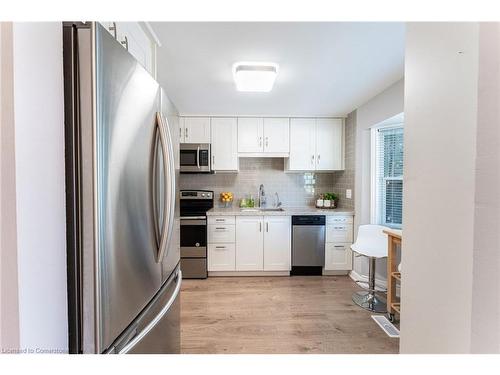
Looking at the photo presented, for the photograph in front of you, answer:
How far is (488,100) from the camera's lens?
514 millimetres

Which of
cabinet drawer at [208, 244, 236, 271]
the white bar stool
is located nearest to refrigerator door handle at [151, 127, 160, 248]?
the white bar stool

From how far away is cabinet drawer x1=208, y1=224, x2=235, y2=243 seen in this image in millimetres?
3279

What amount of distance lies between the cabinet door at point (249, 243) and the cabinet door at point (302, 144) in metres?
1.02

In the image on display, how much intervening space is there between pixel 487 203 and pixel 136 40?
162cm

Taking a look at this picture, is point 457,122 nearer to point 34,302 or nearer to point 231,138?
point 34,302

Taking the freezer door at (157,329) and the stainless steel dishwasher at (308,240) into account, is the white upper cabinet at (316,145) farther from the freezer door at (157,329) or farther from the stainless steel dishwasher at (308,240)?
the freezer door at (157,329)

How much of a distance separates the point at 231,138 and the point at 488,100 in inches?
124

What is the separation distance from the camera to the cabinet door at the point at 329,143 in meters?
3.56

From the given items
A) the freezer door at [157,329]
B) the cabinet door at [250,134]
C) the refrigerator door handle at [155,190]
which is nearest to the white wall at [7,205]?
the freezer door at [157,329]

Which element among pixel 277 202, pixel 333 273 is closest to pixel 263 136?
pixel 277 202

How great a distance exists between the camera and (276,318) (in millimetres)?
2275
